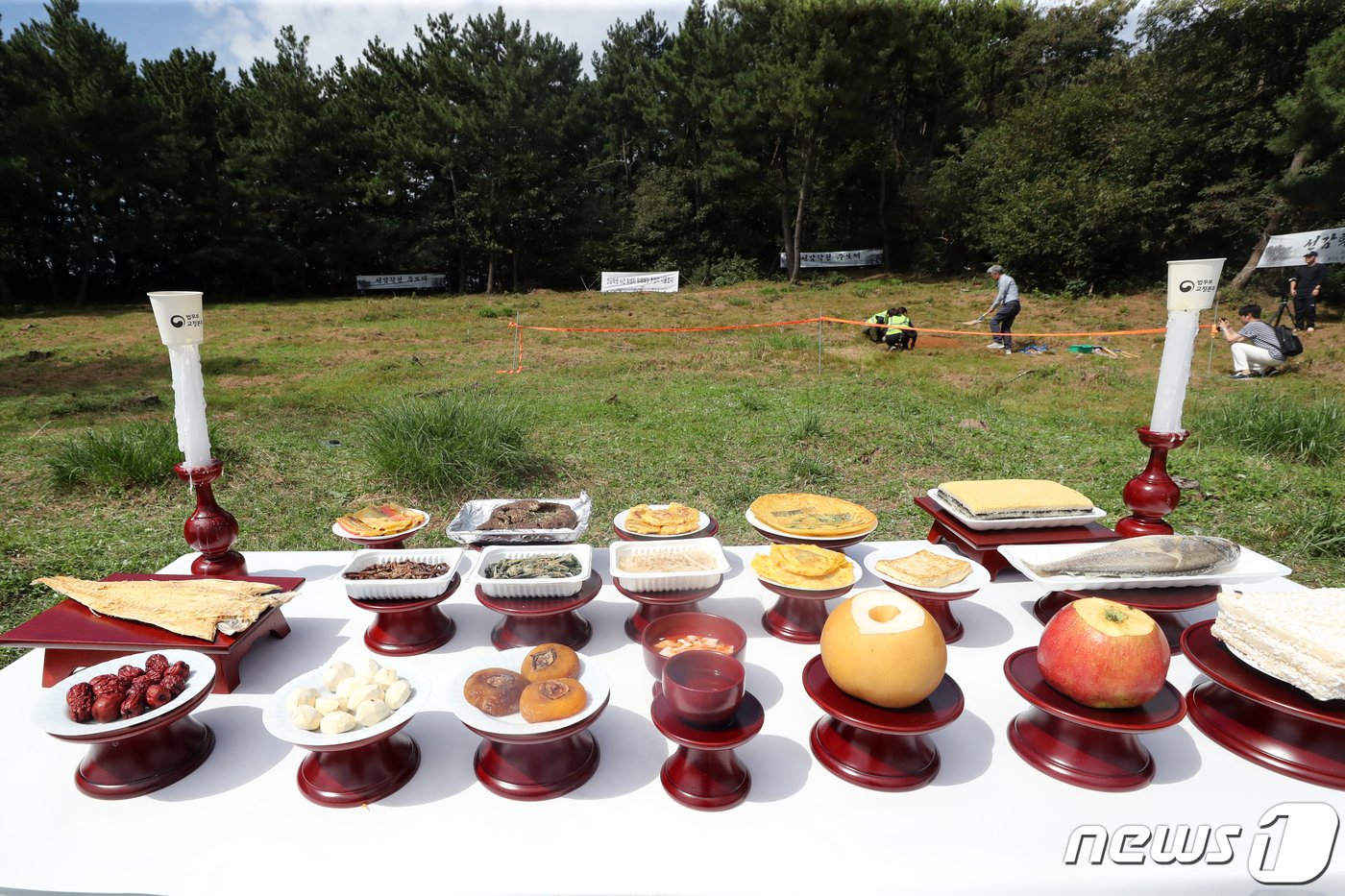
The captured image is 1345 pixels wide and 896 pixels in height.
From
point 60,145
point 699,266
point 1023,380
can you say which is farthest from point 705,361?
point 60,145

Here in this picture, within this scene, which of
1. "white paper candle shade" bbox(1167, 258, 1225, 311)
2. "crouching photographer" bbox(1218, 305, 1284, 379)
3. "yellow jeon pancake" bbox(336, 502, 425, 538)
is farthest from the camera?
"crouching photographer" bbox(1218, 305, 1284, 379)

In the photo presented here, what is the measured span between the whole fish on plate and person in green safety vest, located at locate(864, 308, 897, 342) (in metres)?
10.9

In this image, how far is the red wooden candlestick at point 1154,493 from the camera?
213 cm

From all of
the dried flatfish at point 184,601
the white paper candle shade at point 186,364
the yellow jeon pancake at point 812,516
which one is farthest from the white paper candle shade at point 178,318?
the yellow jeon pancake at point 812,516

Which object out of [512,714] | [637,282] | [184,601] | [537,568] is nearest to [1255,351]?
[537,568]

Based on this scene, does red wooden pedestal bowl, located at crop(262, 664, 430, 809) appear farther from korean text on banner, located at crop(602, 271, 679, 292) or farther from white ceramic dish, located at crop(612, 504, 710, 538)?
korean text on banner, located at crop(602, 271, 679, 292)

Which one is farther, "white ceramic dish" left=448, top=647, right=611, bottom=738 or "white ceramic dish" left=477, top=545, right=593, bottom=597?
"white ceramic dish" left=477, top=545, right=593, bottom=597

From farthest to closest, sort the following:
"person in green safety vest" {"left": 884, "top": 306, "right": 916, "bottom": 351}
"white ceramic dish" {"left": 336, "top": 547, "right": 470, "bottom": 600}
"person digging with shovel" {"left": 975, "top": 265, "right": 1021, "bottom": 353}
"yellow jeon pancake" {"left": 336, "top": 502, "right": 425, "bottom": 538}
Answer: "person in green safety vest" {"left": 884, "top": 306, "right": 916, "bottom": 351} → "person digging with shovel" {"left": 975, "top": 265, "right": 1021, "bottom": 353} → "yellow jeon pancake" {"left": 336, "top": 502, "right": 425, "bottom": 538} → "white ceramic dish" {"left": 336, "top": 547, "right": 470, "bottom": 600}

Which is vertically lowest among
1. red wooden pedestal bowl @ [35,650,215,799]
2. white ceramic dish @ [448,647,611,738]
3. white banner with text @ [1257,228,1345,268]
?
red wooden pedestal bowl @ [35,650,215,799]

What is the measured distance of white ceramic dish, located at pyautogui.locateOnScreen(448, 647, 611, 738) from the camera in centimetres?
123

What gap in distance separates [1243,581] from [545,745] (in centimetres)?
194

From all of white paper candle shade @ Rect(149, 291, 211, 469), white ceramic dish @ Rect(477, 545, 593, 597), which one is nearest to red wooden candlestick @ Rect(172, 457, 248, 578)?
white paper candle shade @ Rect(149, 291, 211, 469)

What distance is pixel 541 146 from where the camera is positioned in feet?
87.7

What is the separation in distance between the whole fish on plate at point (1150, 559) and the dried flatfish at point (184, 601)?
204cm
